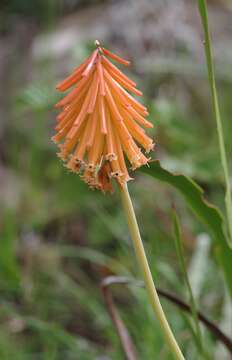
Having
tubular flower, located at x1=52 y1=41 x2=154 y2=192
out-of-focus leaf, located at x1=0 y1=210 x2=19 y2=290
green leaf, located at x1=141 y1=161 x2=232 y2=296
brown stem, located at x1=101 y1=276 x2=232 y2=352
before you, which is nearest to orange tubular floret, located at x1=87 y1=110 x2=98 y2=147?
tubular flower, located at x1=52 y1=41 x2=154 y2=192

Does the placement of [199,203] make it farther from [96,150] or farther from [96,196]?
[96,196]

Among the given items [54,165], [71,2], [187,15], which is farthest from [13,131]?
[71,2]

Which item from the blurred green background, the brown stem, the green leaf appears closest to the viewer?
the green leaf

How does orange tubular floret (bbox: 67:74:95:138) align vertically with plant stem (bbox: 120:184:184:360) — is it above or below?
above

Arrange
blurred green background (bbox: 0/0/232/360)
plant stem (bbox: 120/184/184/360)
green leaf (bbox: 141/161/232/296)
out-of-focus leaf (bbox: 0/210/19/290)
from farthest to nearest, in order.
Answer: out-of-focus leaf (bbox: 0/210/19/290) < blurred green background (bbox: 0/0/232/360) < green leaf (bbox: 141/161/232/296) < plant stem (bbox: 120/184/184/360)

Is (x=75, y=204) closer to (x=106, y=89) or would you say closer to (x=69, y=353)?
(x=69, y=353)

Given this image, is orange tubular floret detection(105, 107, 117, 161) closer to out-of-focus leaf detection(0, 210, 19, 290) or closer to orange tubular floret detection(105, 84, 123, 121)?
orange tubular floret detection(105, 84, 123, 121)

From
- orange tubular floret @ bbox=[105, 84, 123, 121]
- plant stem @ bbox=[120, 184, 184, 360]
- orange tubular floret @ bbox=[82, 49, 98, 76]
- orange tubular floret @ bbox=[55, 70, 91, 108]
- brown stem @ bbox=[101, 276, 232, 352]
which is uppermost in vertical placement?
orange tubular floret @ bbox=[82, 49, 98, 76]
